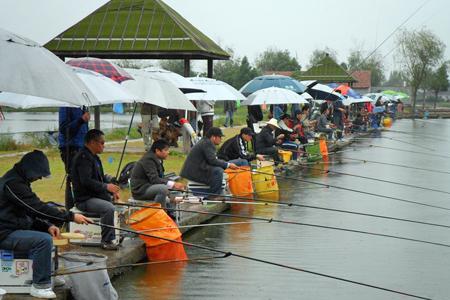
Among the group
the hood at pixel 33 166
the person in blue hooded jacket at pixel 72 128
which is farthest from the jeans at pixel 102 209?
the person in blue hooded jacket at pixel 72 128

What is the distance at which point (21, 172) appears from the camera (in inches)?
285

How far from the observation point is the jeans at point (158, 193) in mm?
10992

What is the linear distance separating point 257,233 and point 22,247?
5.68 metres

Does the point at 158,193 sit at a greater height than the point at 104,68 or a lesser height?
lesser

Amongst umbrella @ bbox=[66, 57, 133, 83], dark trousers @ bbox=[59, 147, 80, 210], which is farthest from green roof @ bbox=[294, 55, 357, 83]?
dark trousers @ bbox=[59, 147, 80, 210]

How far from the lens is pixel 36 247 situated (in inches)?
282

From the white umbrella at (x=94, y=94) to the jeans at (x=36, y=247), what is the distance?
2.59 m

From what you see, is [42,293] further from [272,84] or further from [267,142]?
[272,84]

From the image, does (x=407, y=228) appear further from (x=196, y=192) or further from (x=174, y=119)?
(x=174, y=119)

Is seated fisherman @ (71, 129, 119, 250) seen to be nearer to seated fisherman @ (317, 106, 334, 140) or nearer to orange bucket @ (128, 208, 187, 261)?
orange bucket @ (128, 208, 187, 261)

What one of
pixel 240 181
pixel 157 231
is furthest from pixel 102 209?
pixel 240 181

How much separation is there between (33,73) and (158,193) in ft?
14.4

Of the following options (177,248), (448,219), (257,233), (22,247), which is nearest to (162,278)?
(177,248)

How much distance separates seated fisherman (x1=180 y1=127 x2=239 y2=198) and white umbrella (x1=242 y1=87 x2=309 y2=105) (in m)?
8.48
